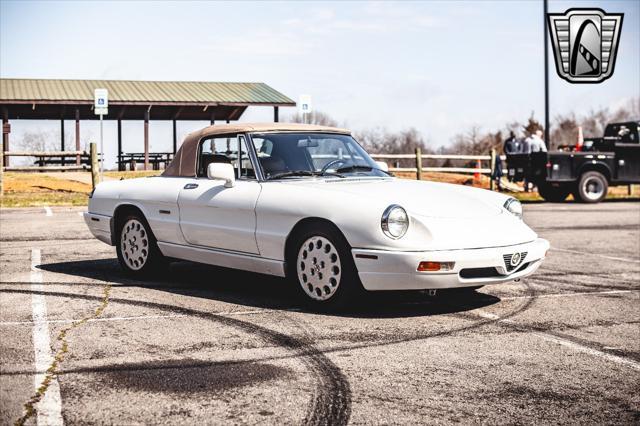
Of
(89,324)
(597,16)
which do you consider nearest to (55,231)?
(89,324)

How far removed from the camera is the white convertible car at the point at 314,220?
237 inches

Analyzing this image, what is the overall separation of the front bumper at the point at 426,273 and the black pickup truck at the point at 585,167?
610 inches

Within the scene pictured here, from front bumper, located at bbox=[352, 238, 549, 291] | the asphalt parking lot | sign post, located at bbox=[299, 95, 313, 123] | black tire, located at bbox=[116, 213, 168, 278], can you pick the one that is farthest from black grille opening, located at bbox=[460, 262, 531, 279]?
sign post, located at bbox=[299, 95, 313, 123]

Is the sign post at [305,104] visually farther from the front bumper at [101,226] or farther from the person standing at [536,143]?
the front bumper at [101,226]

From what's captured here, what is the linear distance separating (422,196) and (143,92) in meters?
27.9

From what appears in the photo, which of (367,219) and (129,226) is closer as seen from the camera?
(367,219)

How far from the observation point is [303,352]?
16.4ft

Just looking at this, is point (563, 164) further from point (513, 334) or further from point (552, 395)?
point (552, 395)

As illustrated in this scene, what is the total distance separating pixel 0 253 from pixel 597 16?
1338 centimetres

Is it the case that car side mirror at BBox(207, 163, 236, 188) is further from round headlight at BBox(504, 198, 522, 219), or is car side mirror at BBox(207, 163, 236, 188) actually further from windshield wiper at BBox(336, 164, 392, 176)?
round headlight at BBox(504, 198, 522, 219)

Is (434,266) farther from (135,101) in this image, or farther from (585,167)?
(135,101)

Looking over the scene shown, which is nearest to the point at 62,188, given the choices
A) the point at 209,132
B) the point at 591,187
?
the point at 591,187

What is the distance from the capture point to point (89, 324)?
5797 millimetres

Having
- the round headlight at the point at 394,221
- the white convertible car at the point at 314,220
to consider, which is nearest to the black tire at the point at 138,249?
the white convertible car at the point at 314,220
